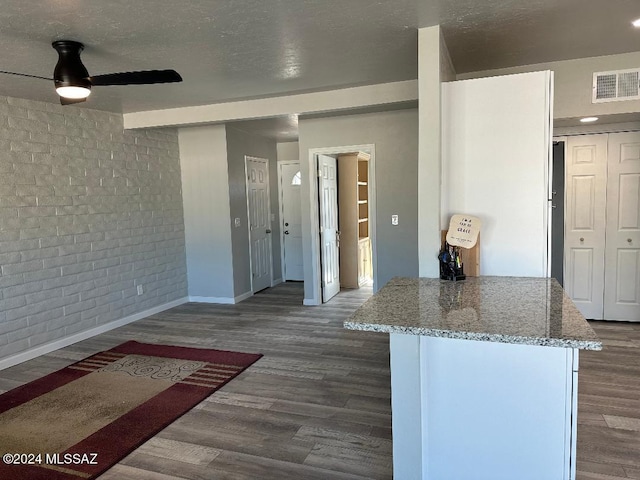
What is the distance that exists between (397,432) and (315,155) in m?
4.04

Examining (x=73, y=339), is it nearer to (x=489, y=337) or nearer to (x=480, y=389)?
(x=480, y=389)

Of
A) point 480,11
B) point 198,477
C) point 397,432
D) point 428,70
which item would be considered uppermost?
point 480,11

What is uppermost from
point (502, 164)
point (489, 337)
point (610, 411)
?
point (502, 164)

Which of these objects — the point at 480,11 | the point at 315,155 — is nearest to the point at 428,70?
the point at 480,11

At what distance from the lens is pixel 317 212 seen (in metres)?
5.64

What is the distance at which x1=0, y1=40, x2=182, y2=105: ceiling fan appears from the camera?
104 inches

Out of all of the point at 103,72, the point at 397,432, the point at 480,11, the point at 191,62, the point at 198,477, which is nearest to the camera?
the point at 397,432

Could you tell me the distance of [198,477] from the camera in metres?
2.29

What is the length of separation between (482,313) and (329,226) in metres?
4.18

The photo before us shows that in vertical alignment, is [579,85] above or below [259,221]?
above

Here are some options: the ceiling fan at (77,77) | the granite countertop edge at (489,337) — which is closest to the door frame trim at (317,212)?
the ceiling fan at (77,77)

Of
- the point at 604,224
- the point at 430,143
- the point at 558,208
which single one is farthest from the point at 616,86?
the point at 430,143

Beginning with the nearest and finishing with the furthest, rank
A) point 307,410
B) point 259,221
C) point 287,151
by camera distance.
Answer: point 307,410 < point 259,221 < point 287,151

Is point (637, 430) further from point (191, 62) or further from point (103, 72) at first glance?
point (103, 72)
